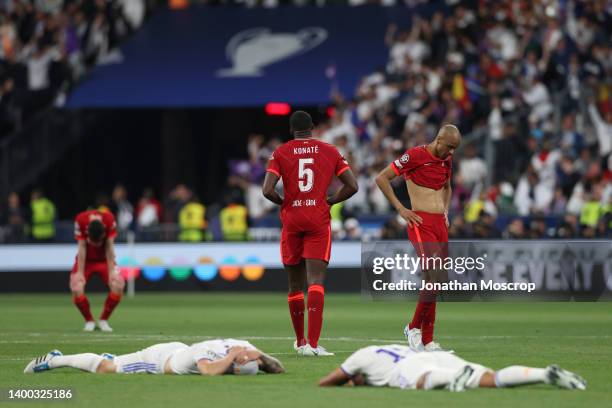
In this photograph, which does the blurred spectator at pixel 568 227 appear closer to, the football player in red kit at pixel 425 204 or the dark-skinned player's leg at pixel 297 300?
the football player in red kit at pixel 425 204

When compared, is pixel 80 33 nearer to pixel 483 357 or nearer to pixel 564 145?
pixel 564 145

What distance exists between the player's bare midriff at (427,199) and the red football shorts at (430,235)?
6cm

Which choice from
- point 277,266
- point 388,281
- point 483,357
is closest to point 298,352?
point 483,357

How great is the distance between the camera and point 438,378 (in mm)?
11391

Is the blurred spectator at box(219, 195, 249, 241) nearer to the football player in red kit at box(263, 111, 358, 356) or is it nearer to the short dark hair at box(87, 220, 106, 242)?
the short dark hair at box(87, 220, 106, 242)

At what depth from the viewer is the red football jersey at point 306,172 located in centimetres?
1571

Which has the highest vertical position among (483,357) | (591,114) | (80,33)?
(80,33)

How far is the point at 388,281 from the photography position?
25500mm

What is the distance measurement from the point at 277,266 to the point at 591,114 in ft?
24.8

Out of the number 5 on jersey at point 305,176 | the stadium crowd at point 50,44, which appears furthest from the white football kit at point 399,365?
the stadium crowd at point 50,44

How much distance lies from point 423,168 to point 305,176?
127 centimetres

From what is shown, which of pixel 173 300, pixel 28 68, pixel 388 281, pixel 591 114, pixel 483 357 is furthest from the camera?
pixel 28 68

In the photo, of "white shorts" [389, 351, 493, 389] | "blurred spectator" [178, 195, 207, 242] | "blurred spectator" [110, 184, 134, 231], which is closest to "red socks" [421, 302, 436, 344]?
"white shorts" [389, 351, 493, 389]

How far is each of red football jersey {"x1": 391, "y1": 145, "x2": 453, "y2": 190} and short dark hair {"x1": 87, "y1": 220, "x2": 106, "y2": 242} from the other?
19.8ft
